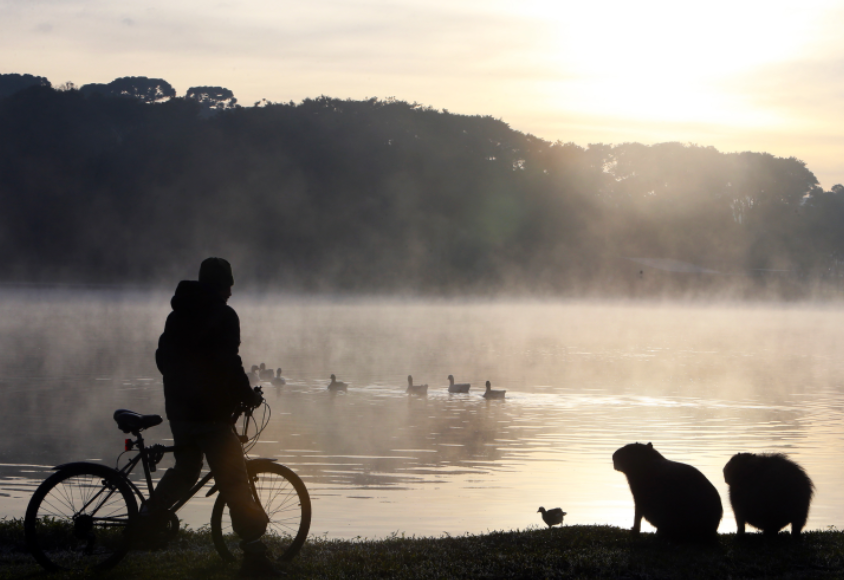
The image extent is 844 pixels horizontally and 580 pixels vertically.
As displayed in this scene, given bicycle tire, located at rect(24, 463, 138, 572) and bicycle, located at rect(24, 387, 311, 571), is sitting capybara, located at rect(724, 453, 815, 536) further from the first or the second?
bicycle tire, located at rect(24, 463, 138, 572)

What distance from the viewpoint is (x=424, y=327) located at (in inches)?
2082

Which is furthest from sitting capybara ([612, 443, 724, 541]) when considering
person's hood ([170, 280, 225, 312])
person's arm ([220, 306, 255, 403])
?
person's hood ([170, 280, 225, 312])

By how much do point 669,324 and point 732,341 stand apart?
13698 mm

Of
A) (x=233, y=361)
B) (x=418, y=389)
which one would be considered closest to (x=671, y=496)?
(x=233, y=361)

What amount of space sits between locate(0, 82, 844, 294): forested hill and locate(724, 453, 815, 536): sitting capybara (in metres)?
88.3

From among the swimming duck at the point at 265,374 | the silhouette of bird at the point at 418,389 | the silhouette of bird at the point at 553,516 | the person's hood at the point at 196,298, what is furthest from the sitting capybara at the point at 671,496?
the swimming duck at the point at 265,374

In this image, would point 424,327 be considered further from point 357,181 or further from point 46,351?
point 357,181

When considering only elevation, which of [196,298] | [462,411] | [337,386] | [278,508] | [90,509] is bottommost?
[462,411]

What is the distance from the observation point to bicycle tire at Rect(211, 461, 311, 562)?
8008 millimetres

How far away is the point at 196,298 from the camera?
7.43m

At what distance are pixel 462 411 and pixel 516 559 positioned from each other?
48.5 feet

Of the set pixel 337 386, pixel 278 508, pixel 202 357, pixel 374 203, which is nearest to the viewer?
pixel 202 357

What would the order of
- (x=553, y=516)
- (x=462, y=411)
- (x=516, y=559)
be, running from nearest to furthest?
(x=516, y=559)
(x=553, y=516)
(x=462, y=411)

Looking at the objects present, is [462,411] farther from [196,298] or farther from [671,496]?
[196,298]
